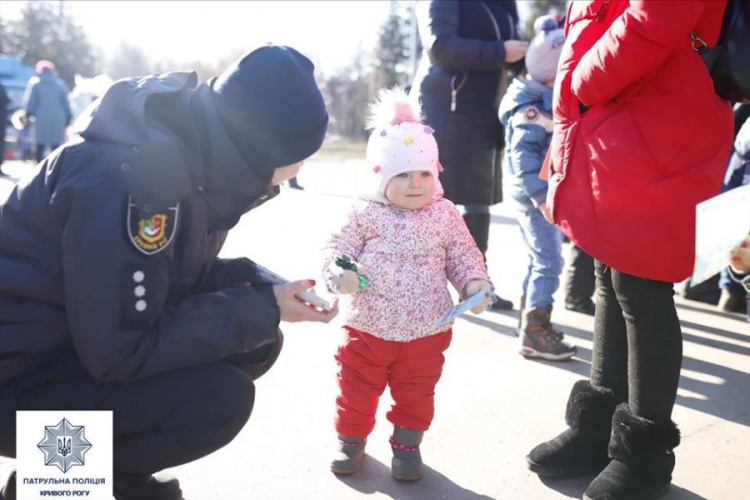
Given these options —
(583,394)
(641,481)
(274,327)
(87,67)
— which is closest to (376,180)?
(274,327)

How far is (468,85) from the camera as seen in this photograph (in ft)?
13.6

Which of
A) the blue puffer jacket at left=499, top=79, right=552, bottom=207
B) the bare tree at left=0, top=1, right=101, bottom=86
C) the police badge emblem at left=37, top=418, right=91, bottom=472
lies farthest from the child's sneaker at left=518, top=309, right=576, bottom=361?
the bare tree at left=0, top=1, right=101, bottom=86

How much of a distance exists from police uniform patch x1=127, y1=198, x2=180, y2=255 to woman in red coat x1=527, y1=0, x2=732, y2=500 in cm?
114

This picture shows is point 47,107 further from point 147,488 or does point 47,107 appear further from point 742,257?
point 742,257

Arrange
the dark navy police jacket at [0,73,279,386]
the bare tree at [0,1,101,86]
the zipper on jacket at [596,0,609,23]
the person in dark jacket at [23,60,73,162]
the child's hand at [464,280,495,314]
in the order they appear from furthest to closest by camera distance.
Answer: the bare tree at [0,1,101,86]
the person in dark jacket at [23,60,73,162]
the child's hand at [464,280,495,314]
the zipper on jacket at [596,0,609,23]
the dark navy police jacket at [0,73,279,386]

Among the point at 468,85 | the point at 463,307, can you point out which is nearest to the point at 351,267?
the point at 463,307

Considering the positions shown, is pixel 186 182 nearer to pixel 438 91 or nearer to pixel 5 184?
pixel 438 91

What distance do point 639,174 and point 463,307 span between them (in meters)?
0.62

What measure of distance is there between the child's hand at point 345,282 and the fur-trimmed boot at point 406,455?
0.53 m

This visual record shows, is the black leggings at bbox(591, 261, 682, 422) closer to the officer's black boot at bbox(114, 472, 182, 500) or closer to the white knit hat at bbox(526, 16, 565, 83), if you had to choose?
the officer's black boot at bbox(114, 472, 182, 500)

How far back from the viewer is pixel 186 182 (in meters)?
1.78

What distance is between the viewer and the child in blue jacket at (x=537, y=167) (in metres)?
3.55

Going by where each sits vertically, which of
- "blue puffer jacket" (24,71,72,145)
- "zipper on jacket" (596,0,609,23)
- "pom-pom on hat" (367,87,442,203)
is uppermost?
"zipper on jacket" (596,0,609,23)

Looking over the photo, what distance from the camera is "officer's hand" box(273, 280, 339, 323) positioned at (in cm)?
201
